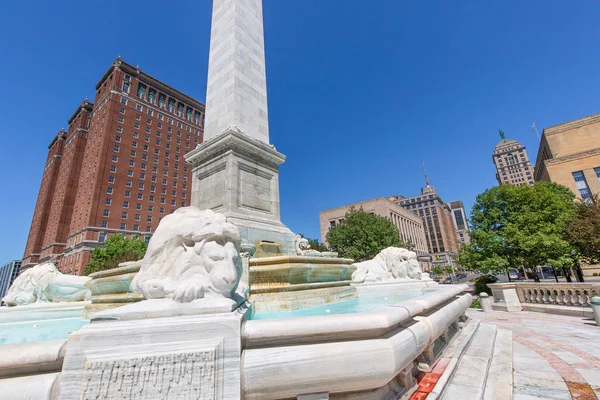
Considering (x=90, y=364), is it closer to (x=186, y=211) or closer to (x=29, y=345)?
(x=29, y=345)

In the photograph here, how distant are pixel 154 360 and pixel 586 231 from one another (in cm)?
2606

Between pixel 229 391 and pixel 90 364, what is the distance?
949 mm

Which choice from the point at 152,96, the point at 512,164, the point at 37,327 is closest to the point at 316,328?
the point at 37,327

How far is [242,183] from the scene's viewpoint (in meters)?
7.88

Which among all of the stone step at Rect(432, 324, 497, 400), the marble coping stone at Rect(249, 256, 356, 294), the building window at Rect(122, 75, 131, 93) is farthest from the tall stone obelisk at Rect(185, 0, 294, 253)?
the building window at Rect(122, 75, 131, 93)

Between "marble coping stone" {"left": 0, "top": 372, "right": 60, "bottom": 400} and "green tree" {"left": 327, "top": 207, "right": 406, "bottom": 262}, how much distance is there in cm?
3129

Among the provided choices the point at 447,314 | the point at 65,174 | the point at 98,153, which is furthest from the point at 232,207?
the point at 65,174

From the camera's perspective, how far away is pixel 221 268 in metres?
2.68

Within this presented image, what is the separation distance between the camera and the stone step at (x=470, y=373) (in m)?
2.86

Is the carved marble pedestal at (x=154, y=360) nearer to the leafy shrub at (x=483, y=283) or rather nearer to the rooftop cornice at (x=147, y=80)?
the leafy shrub at (x=483, y=283)

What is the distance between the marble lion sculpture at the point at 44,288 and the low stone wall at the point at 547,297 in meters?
15.7

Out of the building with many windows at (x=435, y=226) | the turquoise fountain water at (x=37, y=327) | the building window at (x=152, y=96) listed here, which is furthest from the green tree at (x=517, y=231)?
the building with many windows at (x=435, y=226)

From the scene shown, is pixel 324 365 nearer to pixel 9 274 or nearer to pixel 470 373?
pixel 470 373

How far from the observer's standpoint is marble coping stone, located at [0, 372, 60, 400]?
1727 mm
